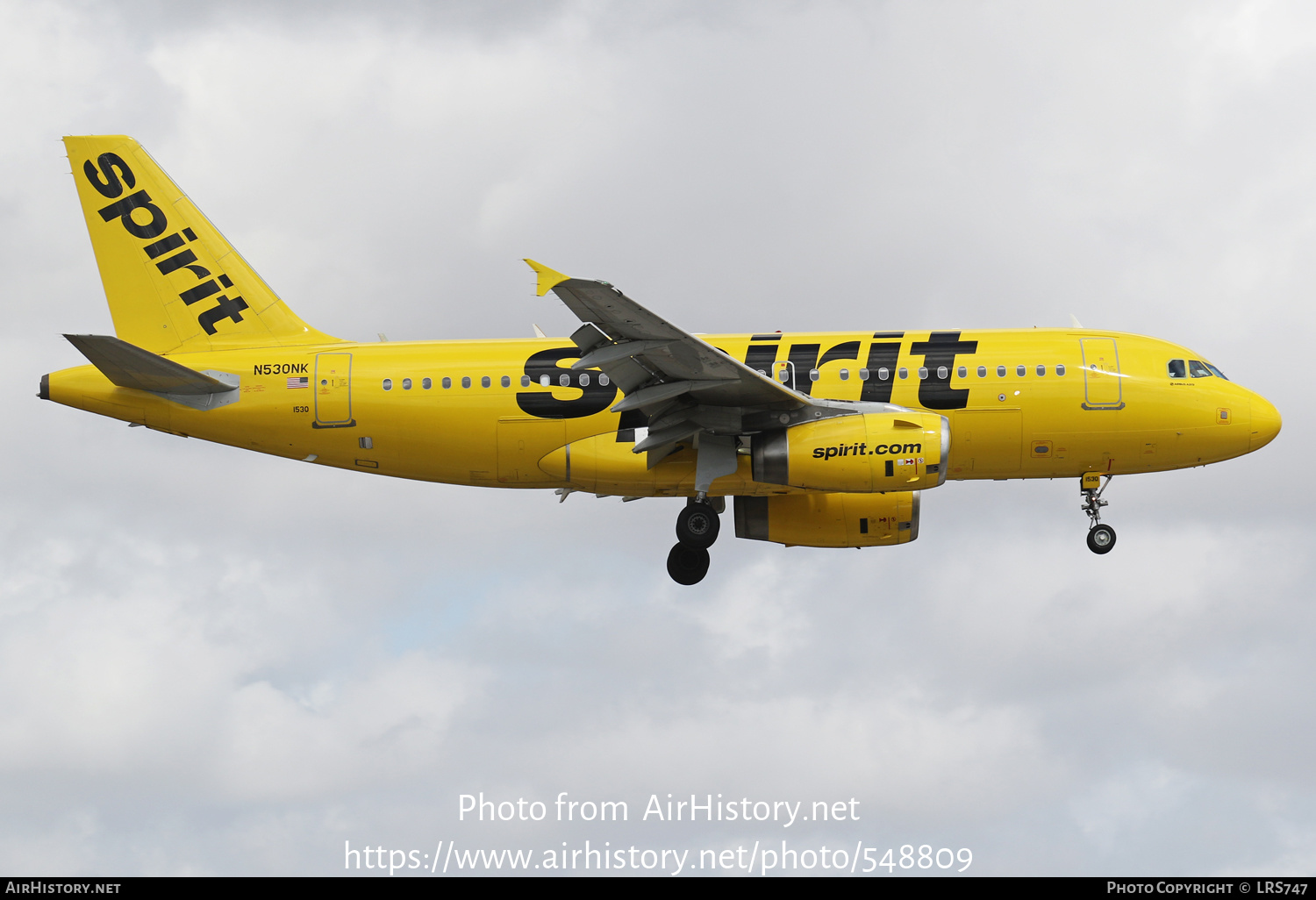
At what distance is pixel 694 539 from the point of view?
3606 centimetres

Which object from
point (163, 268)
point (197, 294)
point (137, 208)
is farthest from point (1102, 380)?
point (137, 208)

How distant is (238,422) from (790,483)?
1366 cm

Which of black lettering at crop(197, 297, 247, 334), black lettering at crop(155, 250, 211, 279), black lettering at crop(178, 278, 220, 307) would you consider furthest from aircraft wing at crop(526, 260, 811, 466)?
black lettering at crop(155, 250, 211, 279)

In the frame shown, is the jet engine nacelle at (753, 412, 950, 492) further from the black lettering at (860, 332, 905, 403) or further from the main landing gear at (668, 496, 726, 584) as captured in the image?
the main landing gear at (668, 496, 726, 584)

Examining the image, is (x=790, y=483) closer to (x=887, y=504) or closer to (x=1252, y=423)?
(x=887, y=504)

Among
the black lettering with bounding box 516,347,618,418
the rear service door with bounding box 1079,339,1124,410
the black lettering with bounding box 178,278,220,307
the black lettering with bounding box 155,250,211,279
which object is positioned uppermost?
the black lettering with bounding box 155,250,211,279

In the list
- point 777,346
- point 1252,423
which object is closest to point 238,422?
point 777,346

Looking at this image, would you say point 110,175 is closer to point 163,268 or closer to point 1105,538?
point 163,268

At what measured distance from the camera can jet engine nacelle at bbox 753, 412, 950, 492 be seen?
3192cm

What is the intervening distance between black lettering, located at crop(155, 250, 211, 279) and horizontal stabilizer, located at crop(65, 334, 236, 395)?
3.68m

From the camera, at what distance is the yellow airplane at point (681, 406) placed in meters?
34.2

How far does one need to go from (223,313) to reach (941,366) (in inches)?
719

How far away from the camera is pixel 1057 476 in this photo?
3594 cm

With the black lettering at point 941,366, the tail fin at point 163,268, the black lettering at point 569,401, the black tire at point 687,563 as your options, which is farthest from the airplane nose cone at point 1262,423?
the tail fin at point 163,268
